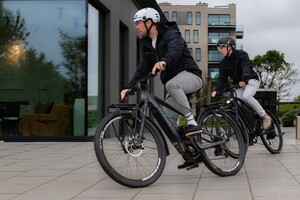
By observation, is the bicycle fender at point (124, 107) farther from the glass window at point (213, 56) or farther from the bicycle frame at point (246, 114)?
the glass window at point (213, 56)

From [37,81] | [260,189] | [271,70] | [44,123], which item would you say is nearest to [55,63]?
[37,81]

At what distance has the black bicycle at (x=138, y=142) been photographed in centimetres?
481

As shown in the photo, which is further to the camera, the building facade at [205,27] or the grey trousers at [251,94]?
the building facade at [205,27]

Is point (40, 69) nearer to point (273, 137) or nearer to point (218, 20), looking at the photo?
point (273, 137)

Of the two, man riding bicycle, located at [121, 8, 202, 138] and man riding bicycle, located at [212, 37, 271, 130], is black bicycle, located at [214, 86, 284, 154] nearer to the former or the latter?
man riding bicycle, located at [212, 37, 271, 130]

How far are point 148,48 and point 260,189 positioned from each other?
1.90m

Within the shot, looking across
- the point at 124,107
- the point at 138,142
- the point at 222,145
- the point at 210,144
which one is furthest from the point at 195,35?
the point at 138,142

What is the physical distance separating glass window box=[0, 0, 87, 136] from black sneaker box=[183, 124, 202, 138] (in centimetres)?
711

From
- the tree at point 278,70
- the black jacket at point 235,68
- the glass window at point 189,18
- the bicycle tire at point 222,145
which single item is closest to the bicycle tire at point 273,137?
the black jacket at point 235,68

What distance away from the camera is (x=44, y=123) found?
1205 centimetres

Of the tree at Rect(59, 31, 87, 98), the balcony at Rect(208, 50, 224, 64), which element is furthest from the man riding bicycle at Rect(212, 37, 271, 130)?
the balcony at Rect(208, 50, 224, 64)

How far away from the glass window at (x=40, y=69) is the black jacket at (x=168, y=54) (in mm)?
6778

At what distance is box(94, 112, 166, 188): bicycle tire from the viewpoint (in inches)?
188

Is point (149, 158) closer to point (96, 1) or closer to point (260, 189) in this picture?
point (260, 189)
